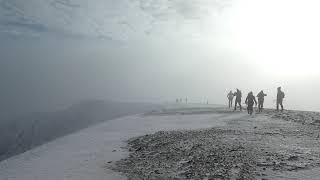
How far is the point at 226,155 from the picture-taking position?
1659 cm

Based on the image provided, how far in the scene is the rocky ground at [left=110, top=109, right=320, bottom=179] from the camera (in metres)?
14.2

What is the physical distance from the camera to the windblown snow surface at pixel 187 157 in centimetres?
1455

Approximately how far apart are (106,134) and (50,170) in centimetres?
1163

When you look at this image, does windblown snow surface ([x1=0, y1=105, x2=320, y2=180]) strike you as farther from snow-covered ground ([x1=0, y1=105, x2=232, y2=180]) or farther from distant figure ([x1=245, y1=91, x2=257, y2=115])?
distant figure ([x1=245, y1=91, x2=257, y2=115])

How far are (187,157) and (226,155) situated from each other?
168 centimetres

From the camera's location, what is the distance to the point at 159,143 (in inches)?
851

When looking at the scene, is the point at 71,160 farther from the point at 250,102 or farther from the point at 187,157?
the point at 250,102

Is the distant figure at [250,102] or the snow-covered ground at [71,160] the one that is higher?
the distant figure at [250,102]

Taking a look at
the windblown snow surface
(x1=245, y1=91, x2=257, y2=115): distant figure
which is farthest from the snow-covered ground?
(x1=245, y1=91, x2=257, y2=115): distant figure

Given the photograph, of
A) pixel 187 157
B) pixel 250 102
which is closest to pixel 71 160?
pixel 187 157

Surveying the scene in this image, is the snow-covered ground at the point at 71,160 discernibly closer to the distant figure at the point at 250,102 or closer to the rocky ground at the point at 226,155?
the rocky ground at the point at 226,155

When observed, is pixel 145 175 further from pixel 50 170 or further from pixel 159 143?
pixel 159 143

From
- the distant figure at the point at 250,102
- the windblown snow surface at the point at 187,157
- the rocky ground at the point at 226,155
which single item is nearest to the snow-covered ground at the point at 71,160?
the windblown snow surface at the point at 187,157

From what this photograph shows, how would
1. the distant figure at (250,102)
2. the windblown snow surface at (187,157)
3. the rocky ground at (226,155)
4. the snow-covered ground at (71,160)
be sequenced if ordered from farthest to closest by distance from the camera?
the distant figure at (250,102), the snow-covered ground at (71,160), the windblown snow surface at (187,157), the rocky ground at (226,155)
